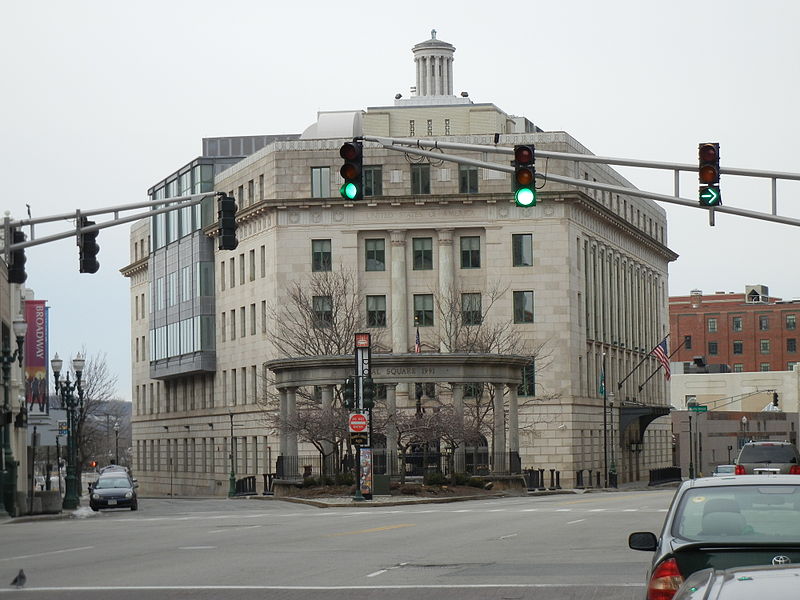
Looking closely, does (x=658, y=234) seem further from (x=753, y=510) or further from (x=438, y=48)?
(x=753, y=510)

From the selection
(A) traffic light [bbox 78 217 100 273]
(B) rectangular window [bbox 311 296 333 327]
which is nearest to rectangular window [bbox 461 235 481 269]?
(B) rectangular window [bbox 311 296 333 327]

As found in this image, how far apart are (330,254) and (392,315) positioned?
480cm

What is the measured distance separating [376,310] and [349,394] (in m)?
28.6

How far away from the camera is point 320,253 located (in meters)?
82.0

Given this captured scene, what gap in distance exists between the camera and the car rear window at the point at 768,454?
41094mm

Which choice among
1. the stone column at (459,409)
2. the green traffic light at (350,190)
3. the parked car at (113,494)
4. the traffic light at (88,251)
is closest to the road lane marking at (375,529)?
the traffic light at (88,251)

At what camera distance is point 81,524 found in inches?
1479

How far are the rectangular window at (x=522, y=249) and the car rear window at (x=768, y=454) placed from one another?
39.3 metres

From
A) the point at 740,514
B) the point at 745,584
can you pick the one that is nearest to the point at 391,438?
the point at 740,514

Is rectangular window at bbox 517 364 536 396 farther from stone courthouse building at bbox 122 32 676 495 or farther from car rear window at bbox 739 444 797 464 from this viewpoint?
car rear window at bbox 739 444 797 464

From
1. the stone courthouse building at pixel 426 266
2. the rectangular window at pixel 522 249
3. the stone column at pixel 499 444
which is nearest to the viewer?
the stone column at pixel 499 444

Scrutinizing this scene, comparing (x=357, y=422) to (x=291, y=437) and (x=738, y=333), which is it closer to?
(x=291, y=437)

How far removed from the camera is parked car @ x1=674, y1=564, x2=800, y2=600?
5.52 m

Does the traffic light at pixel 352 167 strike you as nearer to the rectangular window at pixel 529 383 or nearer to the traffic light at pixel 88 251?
the traffic light at pixel 88 251
